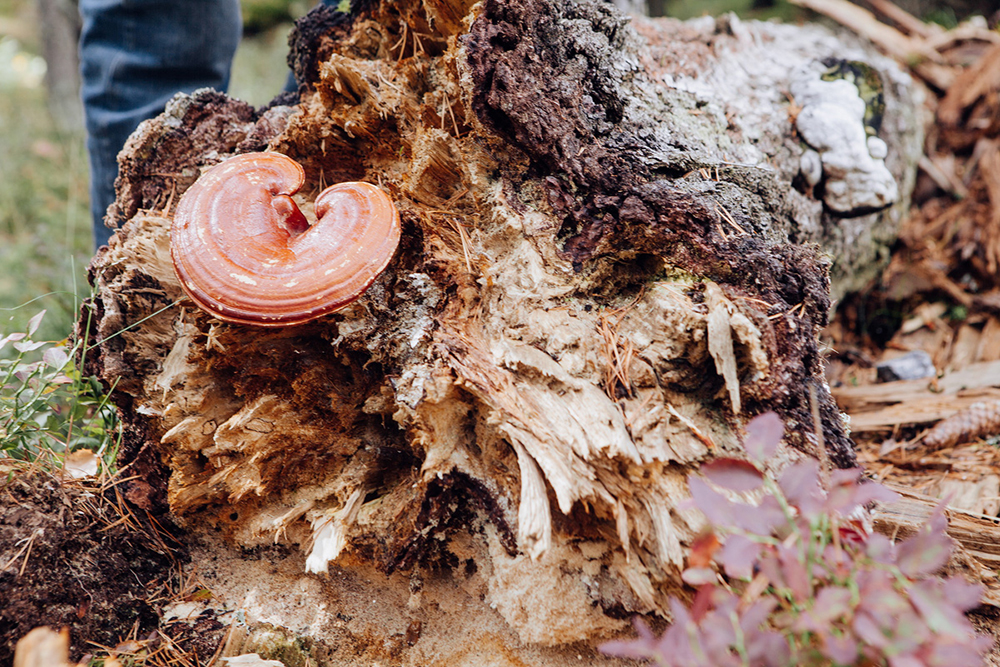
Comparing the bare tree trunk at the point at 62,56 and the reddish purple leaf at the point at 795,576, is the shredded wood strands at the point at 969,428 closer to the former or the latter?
the reddish purple leaf at the point at 795,576

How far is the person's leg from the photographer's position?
10.1 feet

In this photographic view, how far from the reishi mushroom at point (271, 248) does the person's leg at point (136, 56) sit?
181cm

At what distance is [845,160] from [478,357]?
234 centimetres

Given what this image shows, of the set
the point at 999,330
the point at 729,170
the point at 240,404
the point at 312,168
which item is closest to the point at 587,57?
the point at 729,170

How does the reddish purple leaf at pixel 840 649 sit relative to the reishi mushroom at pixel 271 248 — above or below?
above

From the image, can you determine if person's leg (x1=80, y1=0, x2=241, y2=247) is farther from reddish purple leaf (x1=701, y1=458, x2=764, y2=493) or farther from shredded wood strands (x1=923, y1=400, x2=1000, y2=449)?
shredded wood strands (x1=923, y1=400, x2=1000, y2=449)

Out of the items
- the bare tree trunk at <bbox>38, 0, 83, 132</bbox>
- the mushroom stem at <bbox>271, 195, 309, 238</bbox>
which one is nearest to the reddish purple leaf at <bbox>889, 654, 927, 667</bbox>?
the mushroom stem at <bbox>271, 195, 309, 238</bbox>

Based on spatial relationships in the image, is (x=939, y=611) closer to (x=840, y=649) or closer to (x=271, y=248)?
(x=840, y=649)

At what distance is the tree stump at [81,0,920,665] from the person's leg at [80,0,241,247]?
1.00 metres

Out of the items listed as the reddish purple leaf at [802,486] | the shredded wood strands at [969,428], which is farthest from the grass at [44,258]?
the shredded wood strands at [969,428]

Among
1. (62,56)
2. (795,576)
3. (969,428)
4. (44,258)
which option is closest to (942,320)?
→ (969,428)

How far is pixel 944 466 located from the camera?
2.63m

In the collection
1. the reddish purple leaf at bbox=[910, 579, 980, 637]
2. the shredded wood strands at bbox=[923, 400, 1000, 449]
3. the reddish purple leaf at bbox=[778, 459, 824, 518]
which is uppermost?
the reddish purple leaf at bbox=[778, 459, 824, 518]

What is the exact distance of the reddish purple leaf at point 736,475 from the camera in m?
1.18
